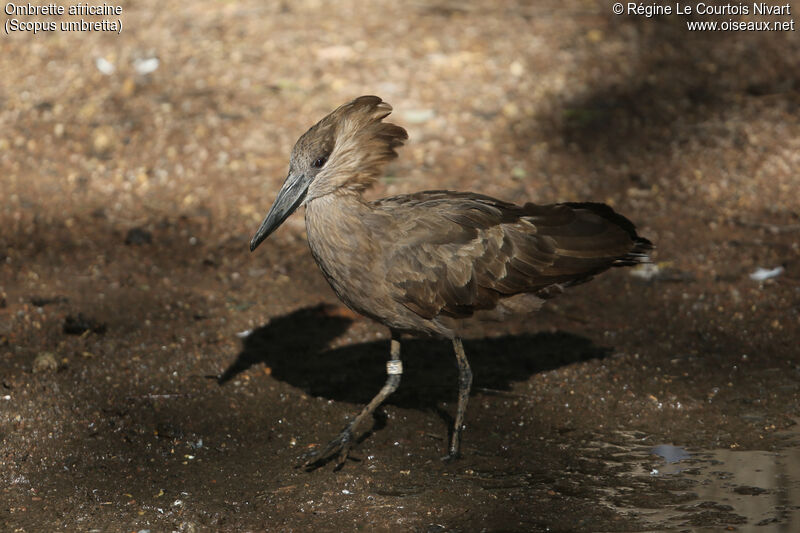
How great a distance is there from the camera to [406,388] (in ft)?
19.8

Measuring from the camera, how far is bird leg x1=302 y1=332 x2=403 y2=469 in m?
5.11

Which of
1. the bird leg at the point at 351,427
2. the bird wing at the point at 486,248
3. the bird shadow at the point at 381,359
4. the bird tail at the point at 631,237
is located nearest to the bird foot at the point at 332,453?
the bird leg at the point at 351,427

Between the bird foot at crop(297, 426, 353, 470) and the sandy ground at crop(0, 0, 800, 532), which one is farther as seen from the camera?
the bird foot at crop(297, 426, 353, 470)

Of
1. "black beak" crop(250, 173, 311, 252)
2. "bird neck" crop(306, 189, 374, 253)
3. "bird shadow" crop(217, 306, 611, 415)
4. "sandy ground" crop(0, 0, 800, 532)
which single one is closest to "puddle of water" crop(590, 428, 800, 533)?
"sandy ground" crop(0, 0, 800, 532)

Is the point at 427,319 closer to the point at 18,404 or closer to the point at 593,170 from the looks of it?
the point at 18,404

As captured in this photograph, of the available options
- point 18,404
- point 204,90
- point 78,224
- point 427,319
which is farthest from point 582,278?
point 204,90

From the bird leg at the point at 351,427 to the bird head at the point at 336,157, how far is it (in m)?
0.94

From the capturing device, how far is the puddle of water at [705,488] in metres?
4.46

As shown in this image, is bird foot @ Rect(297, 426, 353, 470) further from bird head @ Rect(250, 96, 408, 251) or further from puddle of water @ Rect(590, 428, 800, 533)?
puddle of water @ Rect(590, 428, 800, 533)

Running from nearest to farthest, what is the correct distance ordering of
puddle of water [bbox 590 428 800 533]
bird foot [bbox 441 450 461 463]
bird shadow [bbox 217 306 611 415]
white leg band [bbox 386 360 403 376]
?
puddle of water [bbox 590 428 800 533]
bird foot [bbox 441 450 461 463]
white leg band [bbox 386 360 403 376]
bird shadow [bbox 217 306 611 415]

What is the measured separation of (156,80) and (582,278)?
5898 mm

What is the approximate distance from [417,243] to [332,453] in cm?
122

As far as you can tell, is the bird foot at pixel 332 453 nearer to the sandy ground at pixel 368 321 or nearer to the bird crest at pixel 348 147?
the sandy ground at pixel 368 321

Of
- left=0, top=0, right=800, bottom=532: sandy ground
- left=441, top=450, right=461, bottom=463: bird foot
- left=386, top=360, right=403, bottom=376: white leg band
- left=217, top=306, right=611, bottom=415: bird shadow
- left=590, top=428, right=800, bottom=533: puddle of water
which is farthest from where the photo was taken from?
left=217, top=306, right=611, bottom=415: bird shadow
